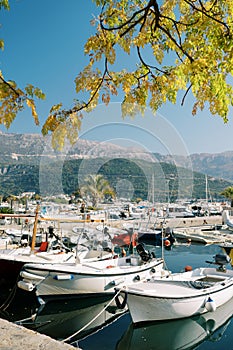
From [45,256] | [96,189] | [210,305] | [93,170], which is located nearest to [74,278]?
[45,256]

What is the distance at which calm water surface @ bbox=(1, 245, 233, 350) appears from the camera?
27.7 ft

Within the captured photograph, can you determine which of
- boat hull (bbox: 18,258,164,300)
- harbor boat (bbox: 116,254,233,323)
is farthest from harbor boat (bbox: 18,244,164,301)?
harbor boat (bbox: 116,254,233,323)

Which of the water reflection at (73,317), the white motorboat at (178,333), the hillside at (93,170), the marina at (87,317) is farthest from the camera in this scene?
the hillside at (93,170)

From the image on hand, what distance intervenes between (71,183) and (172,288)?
208ft

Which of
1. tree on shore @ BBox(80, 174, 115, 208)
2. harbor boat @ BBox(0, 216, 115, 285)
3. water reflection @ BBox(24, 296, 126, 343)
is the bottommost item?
water reflection @ BBox(24, 296, 126, 343)

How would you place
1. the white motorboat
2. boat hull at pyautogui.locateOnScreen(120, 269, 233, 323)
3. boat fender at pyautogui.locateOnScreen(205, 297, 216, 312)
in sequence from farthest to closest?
boat fender at pyautogui.locateOnScreen(205, 297, 216, 312) → boat hull at pyautogui.locateOnScreen(120, 269, 233, 323) → the white motorboat

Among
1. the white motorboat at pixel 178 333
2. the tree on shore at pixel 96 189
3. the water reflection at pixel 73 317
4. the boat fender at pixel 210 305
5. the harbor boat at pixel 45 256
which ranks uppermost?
the tree on shore at pixel 96 189

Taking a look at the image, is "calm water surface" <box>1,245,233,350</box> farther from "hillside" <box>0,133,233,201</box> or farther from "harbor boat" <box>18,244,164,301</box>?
"hillside" <box>0,133,233,201</box>

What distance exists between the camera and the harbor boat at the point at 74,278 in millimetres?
11250

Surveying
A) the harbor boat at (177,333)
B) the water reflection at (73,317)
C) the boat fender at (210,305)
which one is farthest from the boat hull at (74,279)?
the boat fender at (210,305)

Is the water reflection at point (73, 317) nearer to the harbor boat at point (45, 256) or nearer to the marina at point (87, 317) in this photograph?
the marina at point (87, 317)

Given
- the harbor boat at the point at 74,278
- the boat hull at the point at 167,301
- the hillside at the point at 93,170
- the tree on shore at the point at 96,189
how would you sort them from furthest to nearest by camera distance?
1. the tree on shore at the point at 96,189
2. the hillside at the point at 93,170
3. the harbor boat at the point at 74,278
4. the boat hull at the point at 167,301

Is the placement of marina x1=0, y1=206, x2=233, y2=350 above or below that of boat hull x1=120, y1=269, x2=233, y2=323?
below

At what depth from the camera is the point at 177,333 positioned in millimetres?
8836
